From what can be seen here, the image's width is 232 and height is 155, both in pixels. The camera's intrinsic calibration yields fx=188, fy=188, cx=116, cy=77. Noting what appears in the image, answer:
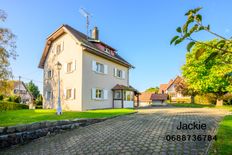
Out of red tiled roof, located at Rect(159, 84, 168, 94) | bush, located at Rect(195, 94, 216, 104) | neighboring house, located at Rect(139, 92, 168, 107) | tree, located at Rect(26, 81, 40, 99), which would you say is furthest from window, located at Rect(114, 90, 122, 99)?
tree, located at Rect(26, 81, 40, 99)

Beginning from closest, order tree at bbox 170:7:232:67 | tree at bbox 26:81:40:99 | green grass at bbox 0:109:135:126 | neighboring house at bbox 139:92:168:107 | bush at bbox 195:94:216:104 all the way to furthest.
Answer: tree at bbox 170:7:232:67 < green grass at bbox 0:109:135:126 < bush at bbox 195:94:216:104 < neighboring house at bbox 139:92:168:107 < tree at bbox 26:81:40:99

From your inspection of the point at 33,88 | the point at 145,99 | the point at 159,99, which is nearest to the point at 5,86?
the point at 159,99

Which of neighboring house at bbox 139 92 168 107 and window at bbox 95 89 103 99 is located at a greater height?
window at bbox 95 89 103 99

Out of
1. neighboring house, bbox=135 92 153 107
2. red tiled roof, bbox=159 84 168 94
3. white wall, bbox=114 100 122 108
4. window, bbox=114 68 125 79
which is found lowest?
neighboring house, bbox=135 92 153 107

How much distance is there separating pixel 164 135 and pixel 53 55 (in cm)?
2086

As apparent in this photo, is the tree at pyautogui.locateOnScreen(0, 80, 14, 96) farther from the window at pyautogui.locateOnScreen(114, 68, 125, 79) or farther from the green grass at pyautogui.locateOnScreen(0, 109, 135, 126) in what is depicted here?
the window at pyautogui.locateOnScreen(114, 68, 125, 79)

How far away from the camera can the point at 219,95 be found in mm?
32000

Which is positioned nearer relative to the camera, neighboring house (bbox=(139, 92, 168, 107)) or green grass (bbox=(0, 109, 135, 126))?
green grass (bbox=(0, 109, 135, 126))

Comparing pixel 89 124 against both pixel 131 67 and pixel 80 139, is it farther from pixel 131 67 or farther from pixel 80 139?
pixel 131 67

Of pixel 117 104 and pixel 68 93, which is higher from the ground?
pixel 68 93

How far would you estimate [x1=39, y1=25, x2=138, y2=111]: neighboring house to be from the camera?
20.6 metres

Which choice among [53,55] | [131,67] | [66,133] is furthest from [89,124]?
[131,67]

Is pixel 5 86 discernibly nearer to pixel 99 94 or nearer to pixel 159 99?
pixel 99 94

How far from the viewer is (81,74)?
798 inches
